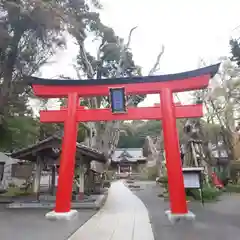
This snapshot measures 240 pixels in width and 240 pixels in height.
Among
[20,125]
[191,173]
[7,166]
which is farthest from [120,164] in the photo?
[191,173]

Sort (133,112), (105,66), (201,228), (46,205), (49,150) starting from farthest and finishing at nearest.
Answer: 1. (105,66)
2. (49,150)
3. (46,205)
4. (133,112)
5. (201,228)

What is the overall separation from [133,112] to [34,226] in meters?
5.59

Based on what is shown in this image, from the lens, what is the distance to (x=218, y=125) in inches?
1330

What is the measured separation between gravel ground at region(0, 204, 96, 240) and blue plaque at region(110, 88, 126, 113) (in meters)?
4.43

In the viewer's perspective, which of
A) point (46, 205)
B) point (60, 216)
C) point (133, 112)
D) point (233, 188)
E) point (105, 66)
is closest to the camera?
point (60, 216)

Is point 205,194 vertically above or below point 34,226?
above

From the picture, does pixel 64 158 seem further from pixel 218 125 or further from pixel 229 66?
pixel 218 125

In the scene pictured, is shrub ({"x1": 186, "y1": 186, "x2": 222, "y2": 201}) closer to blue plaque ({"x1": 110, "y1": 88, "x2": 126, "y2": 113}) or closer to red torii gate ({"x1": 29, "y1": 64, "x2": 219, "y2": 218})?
red torii gate ({"x1": 29, "y1": 64, "x2": 219, "y2": 218})

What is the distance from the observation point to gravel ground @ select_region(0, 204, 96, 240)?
29.9 ft

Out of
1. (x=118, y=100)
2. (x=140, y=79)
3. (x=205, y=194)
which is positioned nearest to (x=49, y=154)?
(x=118, y=100)

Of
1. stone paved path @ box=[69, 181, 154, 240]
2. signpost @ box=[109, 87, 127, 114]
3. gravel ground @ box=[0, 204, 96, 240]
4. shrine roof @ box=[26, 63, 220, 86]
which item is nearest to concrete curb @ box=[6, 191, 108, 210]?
gravel ground @ box=[0, 204, 96, 240]

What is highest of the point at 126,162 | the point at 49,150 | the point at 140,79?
the point at 126,162

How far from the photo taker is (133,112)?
13.4 m

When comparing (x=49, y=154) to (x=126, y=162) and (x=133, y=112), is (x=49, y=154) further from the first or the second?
(x=126, y=162)
